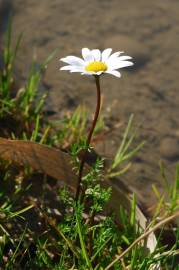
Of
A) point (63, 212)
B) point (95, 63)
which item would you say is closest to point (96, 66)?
point (95, 63)

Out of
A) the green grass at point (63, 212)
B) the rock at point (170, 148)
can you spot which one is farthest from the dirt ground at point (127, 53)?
the green grass at point (63, 212)

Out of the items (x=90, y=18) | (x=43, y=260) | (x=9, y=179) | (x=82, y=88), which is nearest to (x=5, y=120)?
(x=9, y=179)

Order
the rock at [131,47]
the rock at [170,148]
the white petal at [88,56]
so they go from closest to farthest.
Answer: the white petal at [88,56] < the rock at [170,148] < the rock at [131,47]

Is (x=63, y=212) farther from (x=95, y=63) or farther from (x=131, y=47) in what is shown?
(x=131, y=47)

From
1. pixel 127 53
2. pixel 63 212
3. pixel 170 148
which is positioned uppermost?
pixel 127 53

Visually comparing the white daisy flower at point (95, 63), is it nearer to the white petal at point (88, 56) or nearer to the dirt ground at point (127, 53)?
the white petal at point (88, 56)
